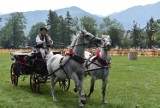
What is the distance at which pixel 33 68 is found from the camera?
1437 centimetres

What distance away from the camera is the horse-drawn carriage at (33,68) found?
44.9 ft

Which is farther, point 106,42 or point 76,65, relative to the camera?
point 106,42

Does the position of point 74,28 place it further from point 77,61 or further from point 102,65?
point 77,61

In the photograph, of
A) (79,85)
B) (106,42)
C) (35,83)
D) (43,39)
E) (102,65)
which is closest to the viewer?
(79,85)

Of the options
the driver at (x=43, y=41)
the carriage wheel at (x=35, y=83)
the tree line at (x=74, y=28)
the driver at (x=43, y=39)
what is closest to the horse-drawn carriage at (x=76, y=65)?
the carriage wheel at (x=35, y=83)

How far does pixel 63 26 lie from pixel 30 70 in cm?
9786

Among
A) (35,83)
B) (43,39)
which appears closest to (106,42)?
(43,39)

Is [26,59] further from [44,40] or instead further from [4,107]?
[4,107]

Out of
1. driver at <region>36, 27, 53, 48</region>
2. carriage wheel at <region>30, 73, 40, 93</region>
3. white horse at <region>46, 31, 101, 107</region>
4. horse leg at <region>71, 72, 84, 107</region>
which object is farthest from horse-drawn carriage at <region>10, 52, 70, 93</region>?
horse leg at <region>71, 72, 84, 107</region>

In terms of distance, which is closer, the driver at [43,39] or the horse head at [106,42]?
the horse head at [106,42]

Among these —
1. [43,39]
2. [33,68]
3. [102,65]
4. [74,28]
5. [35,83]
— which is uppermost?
[74,28]

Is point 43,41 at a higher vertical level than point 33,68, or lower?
higher

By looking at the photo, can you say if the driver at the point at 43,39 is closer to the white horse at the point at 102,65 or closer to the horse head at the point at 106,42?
the white horse at the point at 102,65

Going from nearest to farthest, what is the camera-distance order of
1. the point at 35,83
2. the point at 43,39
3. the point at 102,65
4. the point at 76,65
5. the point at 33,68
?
the point at 76,65
the point at 102,65
the point at 35,83
the point at 43,39
the point at 33,68
